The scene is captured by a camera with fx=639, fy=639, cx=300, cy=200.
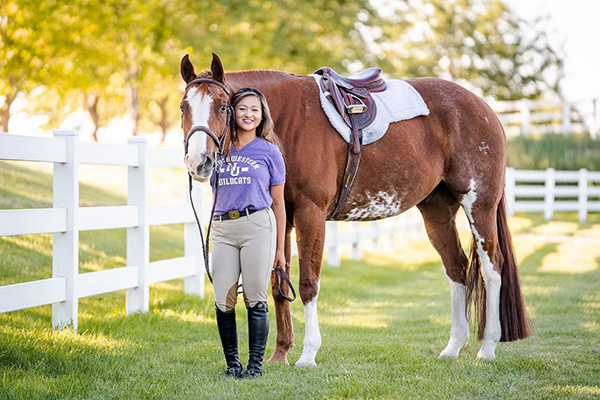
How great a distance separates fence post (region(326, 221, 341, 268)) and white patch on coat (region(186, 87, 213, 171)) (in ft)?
20.0

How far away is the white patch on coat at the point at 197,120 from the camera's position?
11.6ft

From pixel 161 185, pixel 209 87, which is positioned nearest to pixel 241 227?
pixel 209 87

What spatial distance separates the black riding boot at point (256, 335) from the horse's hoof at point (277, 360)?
372 millimetres

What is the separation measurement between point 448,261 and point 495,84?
3196 centimetres

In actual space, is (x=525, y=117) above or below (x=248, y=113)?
above

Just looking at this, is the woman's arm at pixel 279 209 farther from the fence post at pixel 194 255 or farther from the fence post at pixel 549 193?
the fence post at pixel 549 193

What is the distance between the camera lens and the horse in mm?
4246

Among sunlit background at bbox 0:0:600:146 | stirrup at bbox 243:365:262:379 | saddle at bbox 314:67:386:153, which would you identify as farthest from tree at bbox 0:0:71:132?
stirrup at bbox 243:365:262:379

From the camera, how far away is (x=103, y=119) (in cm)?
3744

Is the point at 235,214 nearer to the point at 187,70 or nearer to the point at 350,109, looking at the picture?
the point at 187,70

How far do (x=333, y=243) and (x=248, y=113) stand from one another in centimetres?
625

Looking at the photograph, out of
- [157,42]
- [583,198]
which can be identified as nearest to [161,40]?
[157,42]

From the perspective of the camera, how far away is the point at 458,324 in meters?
4.98

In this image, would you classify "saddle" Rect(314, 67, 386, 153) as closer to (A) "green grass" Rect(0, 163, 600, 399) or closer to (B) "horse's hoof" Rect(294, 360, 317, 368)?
(B) "horse's hoof" Rect(294, 360, 317, 368)
